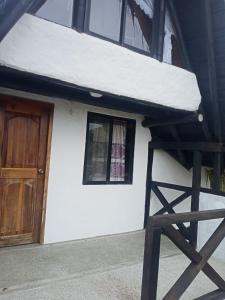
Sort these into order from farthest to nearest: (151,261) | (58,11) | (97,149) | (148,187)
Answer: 1. (148,187)
2. (97,149)
3. (58,11)
4. (151,261)

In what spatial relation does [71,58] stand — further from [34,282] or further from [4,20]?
[34,282]

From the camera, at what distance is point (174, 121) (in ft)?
14.3

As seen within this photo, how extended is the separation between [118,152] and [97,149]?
1.42 ft

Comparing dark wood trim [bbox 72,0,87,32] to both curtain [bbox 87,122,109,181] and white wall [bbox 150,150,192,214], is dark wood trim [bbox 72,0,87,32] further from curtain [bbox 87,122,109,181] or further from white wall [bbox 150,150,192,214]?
white wall [bbox 150,150,192,214]

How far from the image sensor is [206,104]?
425 cm

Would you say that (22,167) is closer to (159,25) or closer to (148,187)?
(148,187)

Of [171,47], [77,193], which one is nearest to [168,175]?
[77,193]

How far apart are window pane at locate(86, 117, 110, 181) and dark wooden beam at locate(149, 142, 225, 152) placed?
93cm

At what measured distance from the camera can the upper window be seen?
3514 mm

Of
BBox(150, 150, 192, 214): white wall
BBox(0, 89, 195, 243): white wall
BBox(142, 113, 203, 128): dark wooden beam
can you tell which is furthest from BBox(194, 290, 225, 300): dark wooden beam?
BBox(150, 150, 192, 214): white wall

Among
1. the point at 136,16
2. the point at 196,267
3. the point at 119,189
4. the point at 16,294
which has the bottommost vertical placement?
the point at 16,294

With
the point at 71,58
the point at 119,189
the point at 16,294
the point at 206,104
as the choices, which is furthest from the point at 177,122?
the point at 16,294

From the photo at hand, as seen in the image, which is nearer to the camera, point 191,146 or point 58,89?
point 58,89

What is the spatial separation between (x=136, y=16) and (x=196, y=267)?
3135mm
